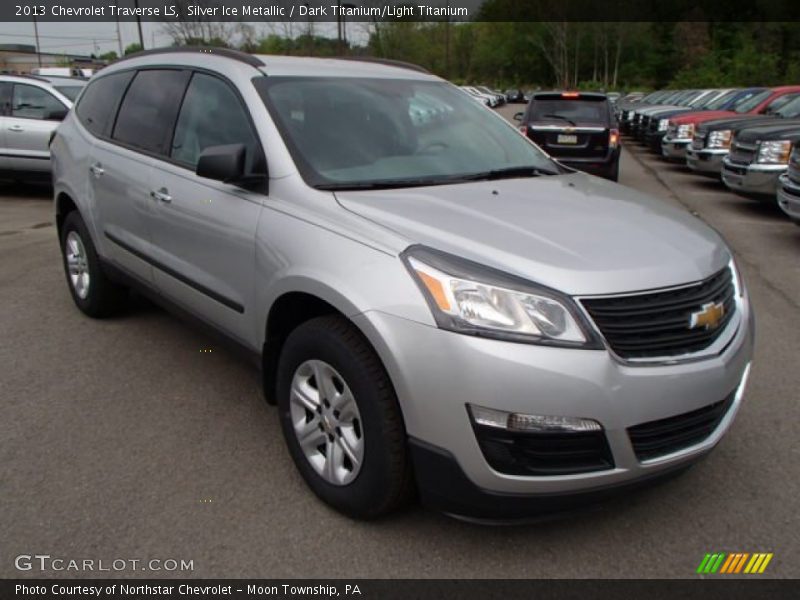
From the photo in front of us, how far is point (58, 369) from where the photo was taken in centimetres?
424

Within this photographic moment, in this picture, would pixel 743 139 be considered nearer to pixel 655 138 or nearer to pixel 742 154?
pixel 742 154

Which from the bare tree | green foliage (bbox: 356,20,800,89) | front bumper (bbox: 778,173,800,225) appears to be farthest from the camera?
green foliage (bbox: 356,20,800,89)

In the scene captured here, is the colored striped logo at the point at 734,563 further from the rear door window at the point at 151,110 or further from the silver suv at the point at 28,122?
the silver suv at the point at 28,122

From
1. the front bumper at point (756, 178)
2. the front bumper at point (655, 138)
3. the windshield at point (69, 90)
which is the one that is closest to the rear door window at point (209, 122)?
→ the front bumper at point (756, 178)

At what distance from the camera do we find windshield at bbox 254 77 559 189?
3.17 m

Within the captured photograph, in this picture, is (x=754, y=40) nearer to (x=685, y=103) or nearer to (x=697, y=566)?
(x=685, y=103)

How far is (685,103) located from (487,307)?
20921mm

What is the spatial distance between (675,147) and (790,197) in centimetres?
812

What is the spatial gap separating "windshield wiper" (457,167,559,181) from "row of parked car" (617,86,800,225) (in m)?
4.73

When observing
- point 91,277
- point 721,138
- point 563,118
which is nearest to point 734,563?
point 91,277

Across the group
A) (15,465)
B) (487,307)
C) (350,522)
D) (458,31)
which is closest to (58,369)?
(15,465)

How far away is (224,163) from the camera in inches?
118

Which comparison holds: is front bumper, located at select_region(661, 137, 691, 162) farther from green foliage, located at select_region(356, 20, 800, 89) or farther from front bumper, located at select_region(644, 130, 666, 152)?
green foliage, located at select_region(356, 20, 800, 89)
